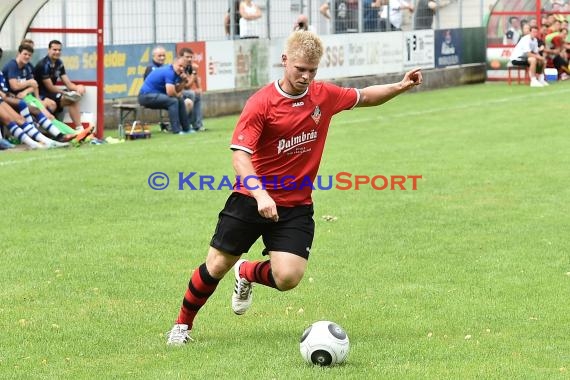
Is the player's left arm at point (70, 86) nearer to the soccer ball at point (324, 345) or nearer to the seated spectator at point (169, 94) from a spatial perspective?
the seated spectator at point (169, 94)

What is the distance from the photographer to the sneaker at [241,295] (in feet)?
24.3

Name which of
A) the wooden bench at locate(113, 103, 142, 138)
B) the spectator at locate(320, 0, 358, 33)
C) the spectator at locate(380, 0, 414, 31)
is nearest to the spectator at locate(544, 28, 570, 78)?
the spectator at locate(380, 0, 414, 31)

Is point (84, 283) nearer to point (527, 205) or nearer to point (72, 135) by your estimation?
point (527, 205)

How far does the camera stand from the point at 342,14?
28.3 m

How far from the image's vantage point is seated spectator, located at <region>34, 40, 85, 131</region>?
1920cm

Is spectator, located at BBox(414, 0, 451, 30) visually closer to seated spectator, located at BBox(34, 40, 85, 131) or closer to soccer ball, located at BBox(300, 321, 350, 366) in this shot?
seated spectator, located at BBox(34, 40, 85, 131)

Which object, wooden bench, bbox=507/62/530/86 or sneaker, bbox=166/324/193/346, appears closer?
sneaker, bbox=166/324/193/346

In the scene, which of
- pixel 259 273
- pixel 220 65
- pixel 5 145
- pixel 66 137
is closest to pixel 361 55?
pixel 220 65

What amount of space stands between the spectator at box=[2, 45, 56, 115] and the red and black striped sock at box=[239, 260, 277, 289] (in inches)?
465

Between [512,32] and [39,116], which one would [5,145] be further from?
[512,32]

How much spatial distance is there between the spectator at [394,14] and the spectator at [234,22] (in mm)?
6390

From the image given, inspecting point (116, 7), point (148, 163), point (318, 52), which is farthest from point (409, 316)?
point (116, 7)

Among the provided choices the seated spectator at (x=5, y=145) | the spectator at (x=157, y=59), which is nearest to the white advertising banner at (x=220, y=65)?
the spectator at (x=157, y=59)

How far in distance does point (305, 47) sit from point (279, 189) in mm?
908
